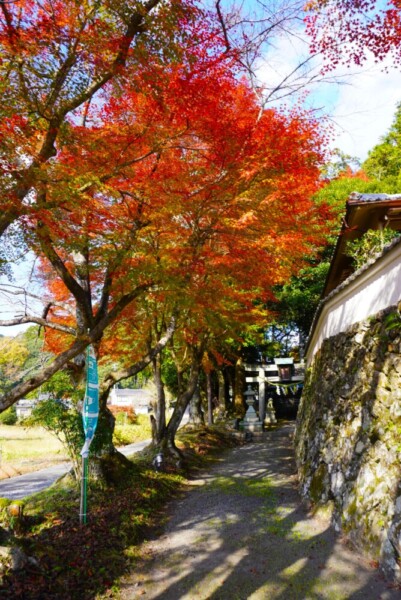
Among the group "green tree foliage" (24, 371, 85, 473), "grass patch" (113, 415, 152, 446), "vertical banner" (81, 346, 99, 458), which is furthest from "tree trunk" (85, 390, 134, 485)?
"grass patch" (113, 415, 152, 446)

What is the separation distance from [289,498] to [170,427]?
521 cm

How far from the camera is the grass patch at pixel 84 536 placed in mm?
4738

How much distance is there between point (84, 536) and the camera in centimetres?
596

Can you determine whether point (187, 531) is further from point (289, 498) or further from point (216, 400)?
point (216, 400)

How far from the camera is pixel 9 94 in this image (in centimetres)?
532

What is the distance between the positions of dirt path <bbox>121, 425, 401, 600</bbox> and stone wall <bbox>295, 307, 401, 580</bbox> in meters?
0.34

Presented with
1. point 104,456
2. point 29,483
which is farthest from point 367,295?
point 29,483

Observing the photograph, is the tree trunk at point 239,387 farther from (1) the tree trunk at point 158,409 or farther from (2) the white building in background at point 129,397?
(2) the white building in background at point 129,397

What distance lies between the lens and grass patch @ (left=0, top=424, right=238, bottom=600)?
474cm

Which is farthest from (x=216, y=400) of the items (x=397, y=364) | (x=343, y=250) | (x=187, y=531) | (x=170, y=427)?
(x=397, y=364)

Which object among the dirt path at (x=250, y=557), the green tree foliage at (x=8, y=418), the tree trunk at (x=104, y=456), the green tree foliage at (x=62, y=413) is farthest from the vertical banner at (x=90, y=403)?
the green tree foliage at (x=8, y=418)

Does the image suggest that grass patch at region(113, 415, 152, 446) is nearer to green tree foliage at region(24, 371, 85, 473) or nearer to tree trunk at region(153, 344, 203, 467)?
tree trunk at region(153, 344, 203, 467)

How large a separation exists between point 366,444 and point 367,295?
249cm

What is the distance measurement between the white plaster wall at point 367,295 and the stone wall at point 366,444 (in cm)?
22
